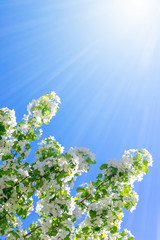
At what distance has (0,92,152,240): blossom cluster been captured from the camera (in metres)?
5.52

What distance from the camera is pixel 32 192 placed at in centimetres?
614

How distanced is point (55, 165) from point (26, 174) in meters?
0.97

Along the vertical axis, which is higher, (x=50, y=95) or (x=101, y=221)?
(x=50, y=95)

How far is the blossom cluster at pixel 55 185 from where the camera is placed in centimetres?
552

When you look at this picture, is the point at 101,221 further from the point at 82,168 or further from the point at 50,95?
the point at 50,95

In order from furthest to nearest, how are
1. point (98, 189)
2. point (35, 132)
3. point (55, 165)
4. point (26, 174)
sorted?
1. point (35, 132)
2. point (98, 189)
3. point (26, 174)
4. point (55, 165)

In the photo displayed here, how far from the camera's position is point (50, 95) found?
8.02 metres

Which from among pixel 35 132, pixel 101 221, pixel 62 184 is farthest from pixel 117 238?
pixel 35 132

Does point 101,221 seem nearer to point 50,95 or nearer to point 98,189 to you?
point 98,189

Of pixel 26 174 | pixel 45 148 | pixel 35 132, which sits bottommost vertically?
pixel 26 174

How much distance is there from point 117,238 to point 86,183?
2.07m

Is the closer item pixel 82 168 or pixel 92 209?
pixel 82 168

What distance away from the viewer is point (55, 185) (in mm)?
5582

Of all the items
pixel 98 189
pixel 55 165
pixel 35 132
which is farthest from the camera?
pixel 35 132
